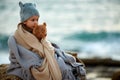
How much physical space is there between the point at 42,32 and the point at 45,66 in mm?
261

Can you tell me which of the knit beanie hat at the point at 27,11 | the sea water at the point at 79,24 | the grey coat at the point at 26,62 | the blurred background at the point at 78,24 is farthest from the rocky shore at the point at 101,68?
the knit beanie hat at the point at 27,11

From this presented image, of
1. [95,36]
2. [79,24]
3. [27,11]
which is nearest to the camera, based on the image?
[27,11]

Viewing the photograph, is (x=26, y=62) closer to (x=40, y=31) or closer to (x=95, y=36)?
(x=40, y=31)

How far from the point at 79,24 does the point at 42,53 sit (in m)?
12.6

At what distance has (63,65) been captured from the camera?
12.4 ft

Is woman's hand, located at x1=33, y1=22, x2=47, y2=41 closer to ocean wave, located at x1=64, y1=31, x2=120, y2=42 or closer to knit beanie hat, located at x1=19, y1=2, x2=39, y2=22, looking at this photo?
knit beanie hat, located at x1=19, y1=2, x2=39, y2=22

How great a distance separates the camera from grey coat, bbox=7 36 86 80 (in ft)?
12.2

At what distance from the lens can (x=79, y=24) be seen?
53.7ft

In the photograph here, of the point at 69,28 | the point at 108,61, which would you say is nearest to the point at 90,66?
the point at 108,61

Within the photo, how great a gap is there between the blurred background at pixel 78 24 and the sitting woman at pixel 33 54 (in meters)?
7.40

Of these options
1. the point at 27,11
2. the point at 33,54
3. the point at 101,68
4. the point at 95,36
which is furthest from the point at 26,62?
the point at 95,36

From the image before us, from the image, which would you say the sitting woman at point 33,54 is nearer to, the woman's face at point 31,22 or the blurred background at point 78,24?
the woman's face at point 31,22

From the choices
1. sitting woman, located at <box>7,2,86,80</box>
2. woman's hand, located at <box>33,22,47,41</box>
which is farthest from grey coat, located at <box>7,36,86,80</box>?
woman's hand, located at <box>33,22,47,41</box>

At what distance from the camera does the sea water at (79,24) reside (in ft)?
43.6
